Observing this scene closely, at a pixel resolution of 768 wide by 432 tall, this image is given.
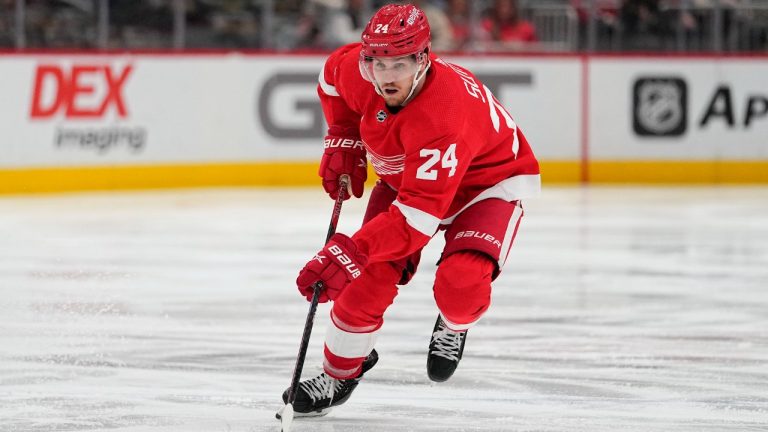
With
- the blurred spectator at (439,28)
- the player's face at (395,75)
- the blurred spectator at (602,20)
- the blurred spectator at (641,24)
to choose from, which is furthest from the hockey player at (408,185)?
the blurred spectator at (641,24)

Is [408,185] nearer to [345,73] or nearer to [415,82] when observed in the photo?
[415,82]

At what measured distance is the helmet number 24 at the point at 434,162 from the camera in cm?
338

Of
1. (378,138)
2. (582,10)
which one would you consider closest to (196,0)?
(582,10)

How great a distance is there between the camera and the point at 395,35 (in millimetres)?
3383

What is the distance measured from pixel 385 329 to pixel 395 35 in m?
1.90

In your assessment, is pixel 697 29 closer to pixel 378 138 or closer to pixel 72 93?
pixel 72 93

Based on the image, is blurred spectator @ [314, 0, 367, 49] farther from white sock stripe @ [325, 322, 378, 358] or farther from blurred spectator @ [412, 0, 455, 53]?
white sock stripe @ [325, 322, 378, 358]

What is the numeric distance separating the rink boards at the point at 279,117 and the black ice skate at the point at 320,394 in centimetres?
663

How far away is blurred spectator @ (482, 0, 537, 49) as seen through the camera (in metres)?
11.2

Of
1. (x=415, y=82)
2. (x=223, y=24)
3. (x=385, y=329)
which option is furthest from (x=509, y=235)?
(x=223, y=24)

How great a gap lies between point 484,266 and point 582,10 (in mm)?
8094

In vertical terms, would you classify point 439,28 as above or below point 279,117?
above

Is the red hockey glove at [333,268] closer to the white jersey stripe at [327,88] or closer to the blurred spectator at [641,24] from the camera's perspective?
the white jersey stripe at [327,88]

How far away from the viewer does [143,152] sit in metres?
10.5
